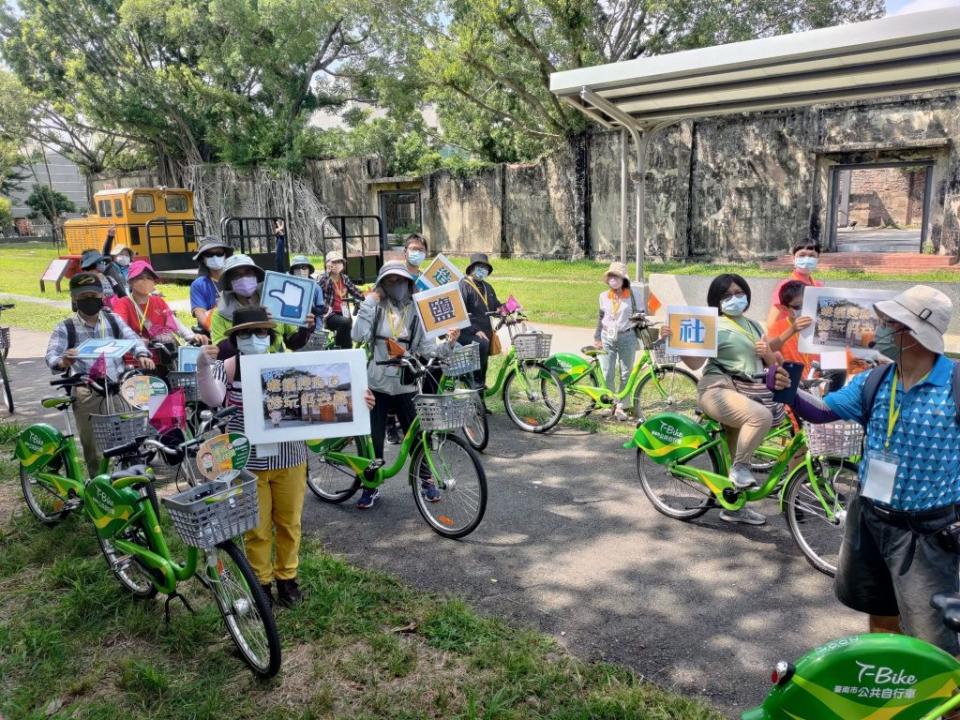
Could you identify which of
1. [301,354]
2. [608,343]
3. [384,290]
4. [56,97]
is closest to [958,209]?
[608,343]

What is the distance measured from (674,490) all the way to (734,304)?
4.95 feet

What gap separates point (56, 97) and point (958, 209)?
106 feet

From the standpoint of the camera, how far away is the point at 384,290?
5375 mm

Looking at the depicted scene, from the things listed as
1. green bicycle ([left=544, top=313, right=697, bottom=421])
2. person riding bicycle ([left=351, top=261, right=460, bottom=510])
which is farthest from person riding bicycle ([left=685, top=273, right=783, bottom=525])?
green bicycle ([left=544, top=313, right=697, bottom=421])

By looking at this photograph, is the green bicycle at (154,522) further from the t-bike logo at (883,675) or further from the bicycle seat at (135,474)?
the t-bike logo at (883,675)

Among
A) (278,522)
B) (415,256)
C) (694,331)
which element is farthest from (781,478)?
Answer: (415,256)

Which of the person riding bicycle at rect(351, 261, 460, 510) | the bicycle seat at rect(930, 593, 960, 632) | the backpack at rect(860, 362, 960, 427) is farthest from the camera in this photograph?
the person riding bicycle at rect(351, 261, 460, 510)

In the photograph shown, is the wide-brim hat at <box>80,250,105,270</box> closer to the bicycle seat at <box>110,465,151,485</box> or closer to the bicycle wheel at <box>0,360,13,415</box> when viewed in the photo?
the bicycle wheel at <box>0,360,13,415</box>

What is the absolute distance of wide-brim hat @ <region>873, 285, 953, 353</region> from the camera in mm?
2727

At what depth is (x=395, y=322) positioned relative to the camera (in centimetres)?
541

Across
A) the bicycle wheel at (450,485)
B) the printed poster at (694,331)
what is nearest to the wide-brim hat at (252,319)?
the bicycle wheel at (450,485)

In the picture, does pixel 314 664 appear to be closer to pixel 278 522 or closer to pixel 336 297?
pixel 278 522

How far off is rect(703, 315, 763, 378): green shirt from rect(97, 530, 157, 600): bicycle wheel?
3709mm

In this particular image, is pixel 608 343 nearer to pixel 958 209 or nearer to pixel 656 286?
pixel 656 286
